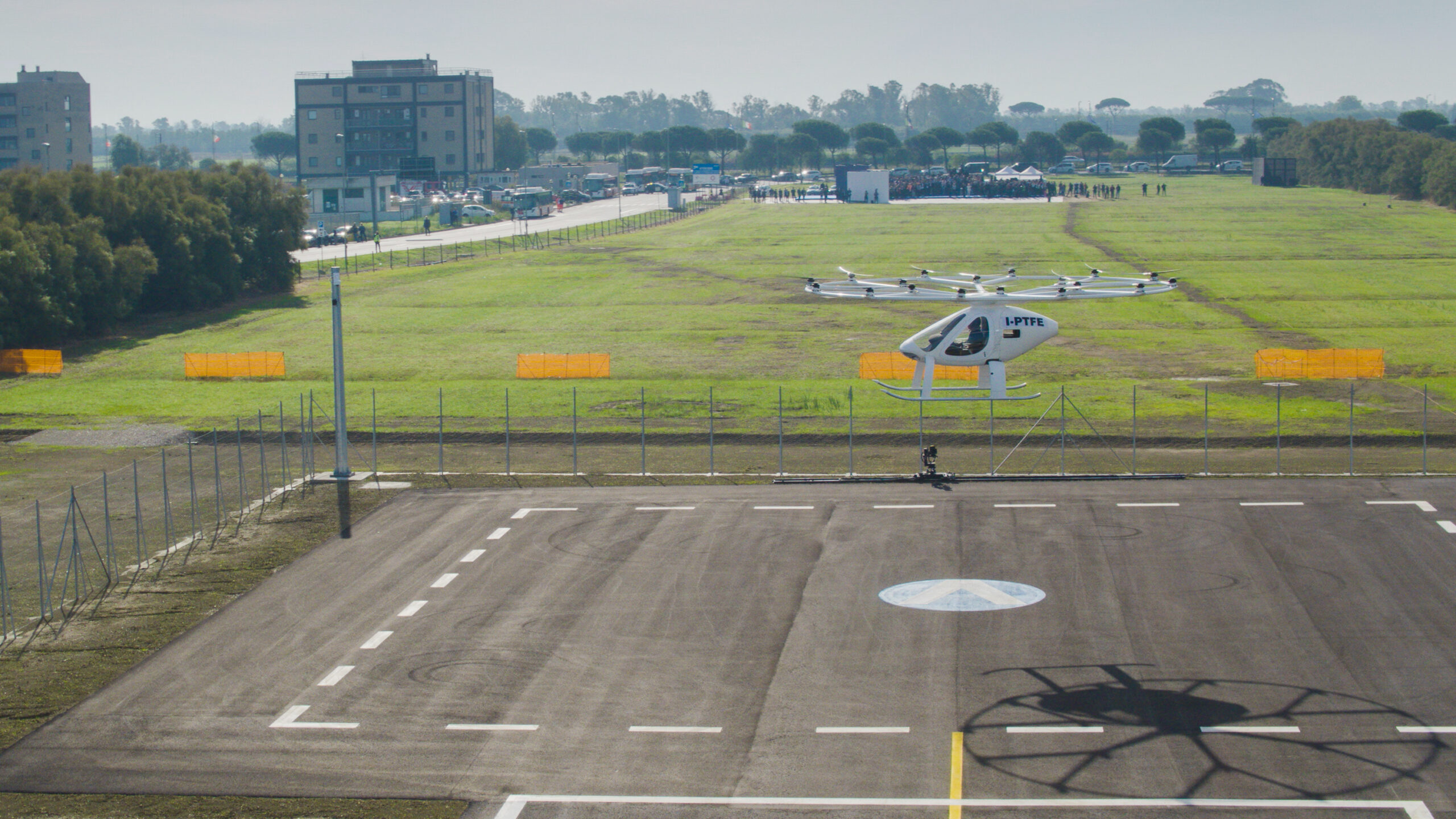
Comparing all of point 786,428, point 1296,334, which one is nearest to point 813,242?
point 1296,334

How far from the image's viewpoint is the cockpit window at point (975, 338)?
A: 41.3m

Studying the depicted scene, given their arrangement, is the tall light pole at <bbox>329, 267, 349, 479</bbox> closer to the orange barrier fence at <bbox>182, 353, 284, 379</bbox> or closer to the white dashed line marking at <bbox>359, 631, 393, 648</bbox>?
the white dashed line marking at <bbox>359, 631, 393, 648</bbox>

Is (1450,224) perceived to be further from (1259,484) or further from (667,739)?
(667,739)

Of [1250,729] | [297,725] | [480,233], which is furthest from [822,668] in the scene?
[480,233]

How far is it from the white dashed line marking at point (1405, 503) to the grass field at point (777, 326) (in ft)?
47.8

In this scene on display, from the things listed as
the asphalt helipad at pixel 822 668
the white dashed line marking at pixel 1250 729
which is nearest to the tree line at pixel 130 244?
the asphalt helipad at pixel 822 668

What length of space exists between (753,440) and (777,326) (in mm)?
28744

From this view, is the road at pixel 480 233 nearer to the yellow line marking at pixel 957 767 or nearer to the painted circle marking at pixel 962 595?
the painted circle marking at pixel 962 595

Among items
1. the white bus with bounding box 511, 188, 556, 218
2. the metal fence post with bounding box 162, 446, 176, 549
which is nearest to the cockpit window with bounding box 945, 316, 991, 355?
the metal fence post with bounding box 162, 446, 176, 549

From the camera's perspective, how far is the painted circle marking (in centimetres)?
3197

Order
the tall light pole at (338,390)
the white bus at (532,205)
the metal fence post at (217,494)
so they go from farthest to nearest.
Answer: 1. the white bus at (532,205)
2. the tall light pole at (338,390)
3. the metal fence post at (217,494)

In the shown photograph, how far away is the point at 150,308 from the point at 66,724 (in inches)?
2708

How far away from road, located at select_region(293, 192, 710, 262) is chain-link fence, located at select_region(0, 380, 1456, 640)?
5702 cm

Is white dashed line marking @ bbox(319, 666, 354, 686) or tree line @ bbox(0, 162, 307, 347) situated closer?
white dashed line marking @ bbox(319, 666, 354, 686)
